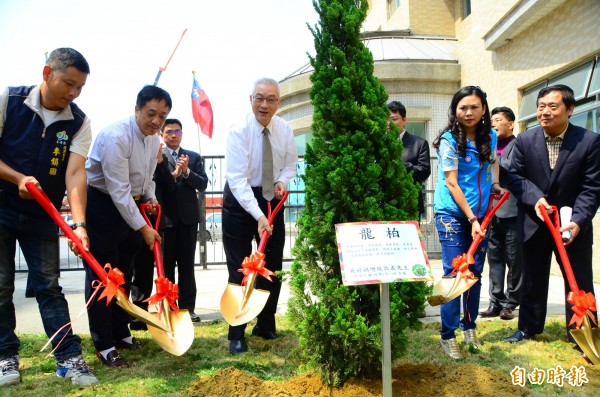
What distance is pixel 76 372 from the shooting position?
3088 mm

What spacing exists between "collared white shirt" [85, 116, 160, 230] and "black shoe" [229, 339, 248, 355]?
3.74ft

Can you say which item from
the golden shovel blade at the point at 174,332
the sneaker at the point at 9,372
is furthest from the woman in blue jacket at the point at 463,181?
the sneaker at the point at 9,372

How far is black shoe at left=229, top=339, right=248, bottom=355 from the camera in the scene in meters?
3.71

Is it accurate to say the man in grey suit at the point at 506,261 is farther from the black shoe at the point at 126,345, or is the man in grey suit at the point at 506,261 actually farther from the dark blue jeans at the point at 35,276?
the dark blue jeans at the point at 35,276

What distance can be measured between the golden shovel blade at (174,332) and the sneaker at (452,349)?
5.99ft

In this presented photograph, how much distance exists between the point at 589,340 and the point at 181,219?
349 centimetres

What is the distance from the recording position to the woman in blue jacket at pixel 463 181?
3580mm

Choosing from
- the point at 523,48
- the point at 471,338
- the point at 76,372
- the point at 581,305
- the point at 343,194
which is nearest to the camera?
the point at 343,194

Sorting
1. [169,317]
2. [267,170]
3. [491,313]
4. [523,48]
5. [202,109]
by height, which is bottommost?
[491,313]

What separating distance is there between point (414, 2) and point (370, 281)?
13.9m

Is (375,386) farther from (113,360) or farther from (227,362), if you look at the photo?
(113,360)

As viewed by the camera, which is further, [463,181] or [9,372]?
[463,181]

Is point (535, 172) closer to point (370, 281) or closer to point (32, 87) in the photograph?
point (370, 281)

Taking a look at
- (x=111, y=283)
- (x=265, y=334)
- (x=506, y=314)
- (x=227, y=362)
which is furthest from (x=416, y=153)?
(x=111, y=283)
